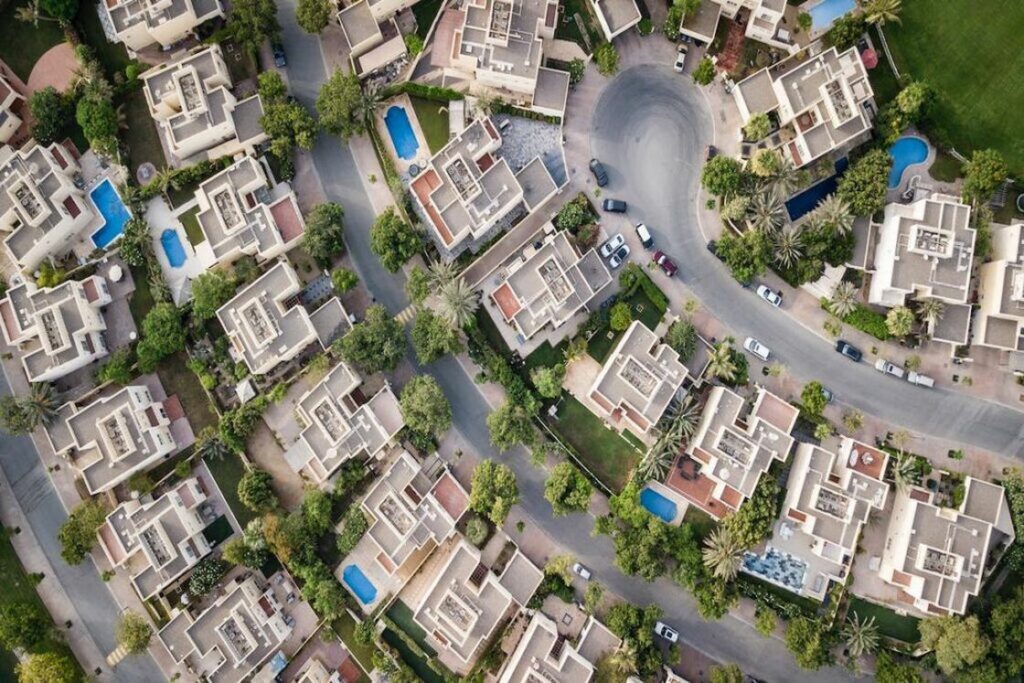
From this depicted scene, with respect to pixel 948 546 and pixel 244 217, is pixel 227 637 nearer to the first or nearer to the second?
pixel 244 217

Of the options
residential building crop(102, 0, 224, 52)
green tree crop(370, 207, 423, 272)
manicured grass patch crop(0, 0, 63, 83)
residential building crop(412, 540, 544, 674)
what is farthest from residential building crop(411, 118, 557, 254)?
manicured grass patch crop(0, 0, 63, 83)

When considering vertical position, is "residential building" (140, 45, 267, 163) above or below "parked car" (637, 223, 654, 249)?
below

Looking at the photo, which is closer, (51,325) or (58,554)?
(51,325)

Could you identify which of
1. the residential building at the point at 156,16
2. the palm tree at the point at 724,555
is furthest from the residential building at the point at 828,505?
the residential building at the point at 156,16

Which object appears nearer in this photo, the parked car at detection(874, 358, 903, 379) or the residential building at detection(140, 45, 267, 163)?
the parked car at detection(874, 358, 903, 379)

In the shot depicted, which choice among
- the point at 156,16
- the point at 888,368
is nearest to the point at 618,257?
the point at 888,368

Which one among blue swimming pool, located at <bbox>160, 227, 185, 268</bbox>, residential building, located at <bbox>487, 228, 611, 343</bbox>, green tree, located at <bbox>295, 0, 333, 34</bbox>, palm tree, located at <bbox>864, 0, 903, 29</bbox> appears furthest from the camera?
blue swimming pool, located at <bbox>160, 227, 185, 268</bbox>

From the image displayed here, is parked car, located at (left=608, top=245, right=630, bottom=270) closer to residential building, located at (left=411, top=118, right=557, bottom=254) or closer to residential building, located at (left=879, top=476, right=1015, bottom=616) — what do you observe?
residential building, located at (left=411, top=118, right=557, bottom=254)
